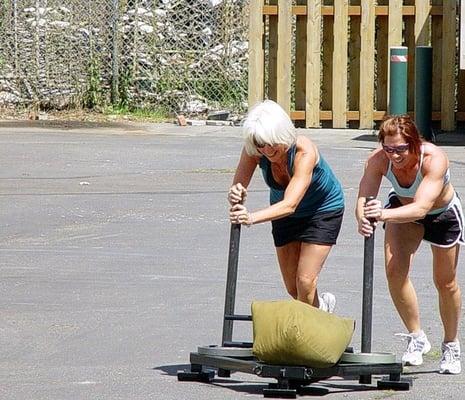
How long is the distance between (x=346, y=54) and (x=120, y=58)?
165 inches

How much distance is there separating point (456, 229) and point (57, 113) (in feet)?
49.8

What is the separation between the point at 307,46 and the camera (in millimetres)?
19453

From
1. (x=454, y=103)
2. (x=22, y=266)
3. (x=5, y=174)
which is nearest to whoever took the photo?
(x=22, y=266)

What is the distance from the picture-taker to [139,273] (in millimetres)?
9836

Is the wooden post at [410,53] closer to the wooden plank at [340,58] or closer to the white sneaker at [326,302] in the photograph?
the wooden plank at [340,58]

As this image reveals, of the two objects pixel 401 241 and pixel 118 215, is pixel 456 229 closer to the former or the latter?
pixel 401 241

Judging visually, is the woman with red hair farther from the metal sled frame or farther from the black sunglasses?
the metal sled frame

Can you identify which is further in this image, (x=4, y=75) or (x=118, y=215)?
(x=4, y=75)

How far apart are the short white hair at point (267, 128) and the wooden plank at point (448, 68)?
12945 millimetres

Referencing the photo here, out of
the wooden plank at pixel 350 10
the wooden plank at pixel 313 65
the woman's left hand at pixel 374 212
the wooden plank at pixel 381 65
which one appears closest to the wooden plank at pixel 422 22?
the wooden plank at pixel 350 10

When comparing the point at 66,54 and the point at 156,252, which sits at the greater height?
the point at 66,54

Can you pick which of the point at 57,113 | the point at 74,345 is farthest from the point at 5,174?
the point at 74,345

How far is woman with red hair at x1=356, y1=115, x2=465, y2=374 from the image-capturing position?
6.65 meters

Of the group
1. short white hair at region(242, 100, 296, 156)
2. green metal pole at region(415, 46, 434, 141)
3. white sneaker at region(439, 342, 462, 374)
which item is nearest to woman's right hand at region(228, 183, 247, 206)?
short white hair at region(242, 100, 296, 156)
